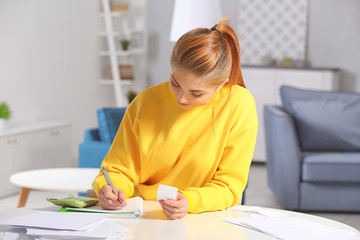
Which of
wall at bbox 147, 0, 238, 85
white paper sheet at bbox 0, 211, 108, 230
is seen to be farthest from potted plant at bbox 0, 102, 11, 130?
white paper sheet at bbox 0, 211, 108, 230

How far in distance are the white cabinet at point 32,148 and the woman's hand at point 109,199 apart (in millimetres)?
3152

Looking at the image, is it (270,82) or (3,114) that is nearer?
(3,114)

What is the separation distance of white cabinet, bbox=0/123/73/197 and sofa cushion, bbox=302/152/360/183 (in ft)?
7.45

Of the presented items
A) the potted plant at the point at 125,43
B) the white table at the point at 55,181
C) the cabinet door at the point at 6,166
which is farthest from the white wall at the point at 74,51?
the white table at the point at 55,181

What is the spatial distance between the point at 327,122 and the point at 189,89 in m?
3.24

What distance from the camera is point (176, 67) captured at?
150 centimetres

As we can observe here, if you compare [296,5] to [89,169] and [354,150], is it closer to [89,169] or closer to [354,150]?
[354,150]

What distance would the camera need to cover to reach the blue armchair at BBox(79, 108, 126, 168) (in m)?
3.79

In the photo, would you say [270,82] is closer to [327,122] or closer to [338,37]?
[338,37]

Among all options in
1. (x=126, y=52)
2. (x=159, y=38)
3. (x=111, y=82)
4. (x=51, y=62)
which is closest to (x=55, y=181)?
(x=51, y=62)

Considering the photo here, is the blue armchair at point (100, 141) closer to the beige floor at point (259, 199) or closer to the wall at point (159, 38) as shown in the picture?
the beige floor at point (259, 199)

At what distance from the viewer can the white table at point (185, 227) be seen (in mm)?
1337

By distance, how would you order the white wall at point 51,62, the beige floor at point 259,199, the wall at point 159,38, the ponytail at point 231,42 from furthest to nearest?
1. the wall at point 159,38
2. the white wall at point 51,62
3. the beige floor at point 259,199
4. the ponytail at point 231,42

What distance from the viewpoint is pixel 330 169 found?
13.5ft
